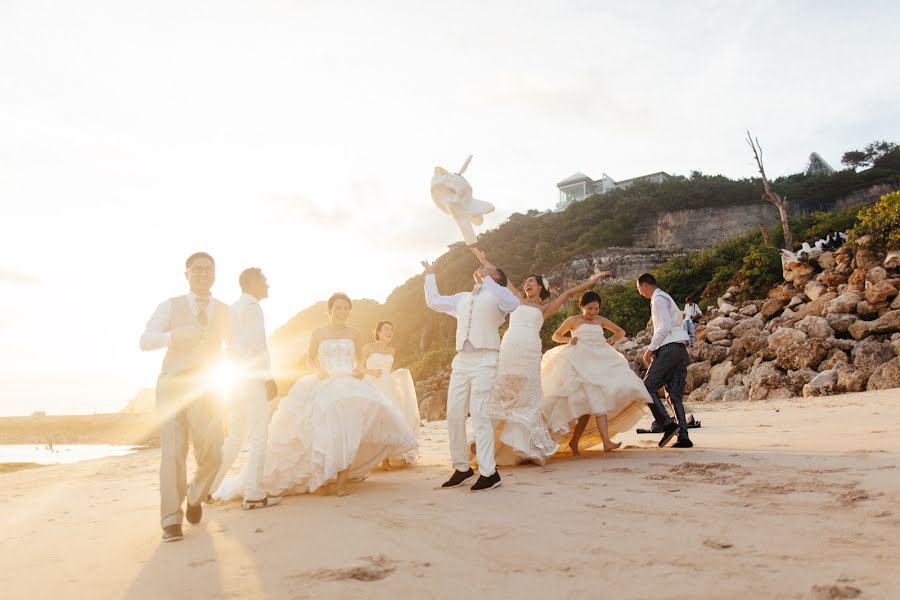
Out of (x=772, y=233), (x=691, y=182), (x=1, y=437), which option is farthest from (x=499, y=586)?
(x=1, y=437)

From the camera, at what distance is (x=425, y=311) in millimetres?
40312

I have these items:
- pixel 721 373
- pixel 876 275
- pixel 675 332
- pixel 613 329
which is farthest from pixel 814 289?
pixel 613 329

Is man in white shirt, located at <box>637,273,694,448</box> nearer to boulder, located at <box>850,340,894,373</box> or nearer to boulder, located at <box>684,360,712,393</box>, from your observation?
boulder, located at <box>850,340,894,373</box>

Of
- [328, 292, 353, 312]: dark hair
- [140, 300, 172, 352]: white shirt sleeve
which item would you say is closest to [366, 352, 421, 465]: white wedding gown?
[328, 292, 353, 312]: dark hair

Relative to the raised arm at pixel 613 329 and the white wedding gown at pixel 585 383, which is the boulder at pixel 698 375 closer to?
the raised arm at pixel 613 329

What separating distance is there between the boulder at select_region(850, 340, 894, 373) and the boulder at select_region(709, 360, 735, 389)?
284 centimetres

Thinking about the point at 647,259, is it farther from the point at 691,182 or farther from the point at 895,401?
the point at 895,401

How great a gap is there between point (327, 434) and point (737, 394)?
34.5ft

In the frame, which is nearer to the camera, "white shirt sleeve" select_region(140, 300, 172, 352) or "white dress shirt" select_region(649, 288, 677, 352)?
"white shirt sleeve" select_region(140, 300, 172, 352)

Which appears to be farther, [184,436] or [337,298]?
[337,298]

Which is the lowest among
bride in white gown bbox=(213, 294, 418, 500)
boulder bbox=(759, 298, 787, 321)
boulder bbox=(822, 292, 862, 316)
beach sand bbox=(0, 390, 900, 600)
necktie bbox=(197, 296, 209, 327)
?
beach sand bbox=(0, 390, 900, 600)

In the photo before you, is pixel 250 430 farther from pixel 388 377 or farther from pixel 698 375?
pixel 698 375

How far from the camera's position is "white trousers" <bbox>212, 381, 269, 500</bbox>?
16.6 feet

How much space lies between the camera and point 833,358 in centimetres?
1207
